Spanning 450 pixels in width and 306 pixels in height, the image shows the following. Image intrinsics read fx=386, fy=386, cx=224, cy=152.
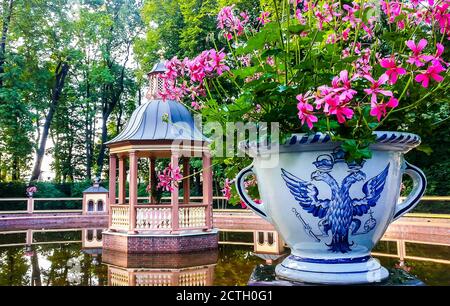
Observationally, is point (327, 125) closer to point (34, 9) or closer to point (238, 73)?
point (238, 73)

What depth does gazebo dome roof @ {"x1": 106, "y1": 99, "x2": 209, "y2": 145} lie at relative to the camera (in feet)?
27.8

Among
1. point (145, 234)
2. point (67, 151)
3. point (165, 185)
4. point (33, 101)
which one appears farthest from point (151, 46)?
point (165, 185)

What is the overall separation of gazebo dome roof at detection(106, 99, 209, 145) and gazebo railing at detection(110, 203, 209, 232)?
4.96 feet

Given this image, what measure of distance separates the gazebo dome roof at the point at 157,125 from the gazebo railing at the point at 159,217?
1.51m

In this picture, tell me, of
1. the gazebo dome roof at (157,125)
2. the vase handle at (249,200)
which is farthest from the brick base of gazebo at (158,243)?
the vase handle at (249,200)

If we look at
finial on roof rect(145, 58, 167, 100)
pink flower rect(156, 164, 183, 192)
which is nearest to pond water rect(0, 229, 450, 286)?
pink flower rect(156, 164, 183, 192)

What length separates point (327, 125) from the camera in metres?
1.01

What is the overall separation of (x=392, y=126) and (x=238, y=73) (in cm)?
53

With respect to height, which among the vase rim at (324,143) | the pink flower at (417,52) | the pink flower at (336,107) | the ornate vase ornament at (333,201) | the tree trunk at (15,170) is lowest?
the ornate vase ornament at (333,201)

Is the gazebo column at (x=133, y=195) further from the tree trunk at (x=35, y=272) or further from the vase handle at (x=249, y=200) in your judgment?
the vase handle at (x=249, y=200)

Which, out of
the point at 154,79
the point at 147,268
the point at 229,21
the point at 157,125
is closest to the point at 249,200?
the point at 229,21

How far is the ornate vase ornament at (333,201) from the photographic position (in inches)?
42.4

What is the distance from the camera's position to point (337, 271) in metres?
1.10

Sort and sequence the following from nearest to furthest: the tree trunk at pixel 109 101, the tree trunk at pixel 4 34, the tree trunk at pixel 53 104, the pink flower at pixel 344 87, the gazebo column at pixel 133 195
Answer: the pink flower at pixel 344 87
the gazebo column at pixel 133 195
the tree trunk at pixel 4 34
the tree trunk at pixel 53 104
the tree trunk at pixel 109 101
